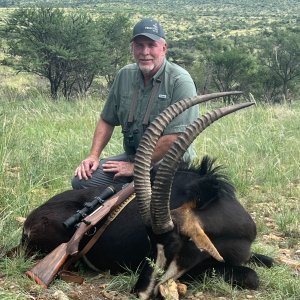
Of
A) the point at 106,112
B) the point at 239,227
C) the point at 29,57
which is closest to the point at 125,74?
the point at 106,112

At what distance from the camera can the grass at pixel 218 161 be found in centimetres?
401

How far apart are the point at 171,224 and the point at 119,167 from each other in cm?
190

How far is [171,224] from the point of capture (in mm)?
3535

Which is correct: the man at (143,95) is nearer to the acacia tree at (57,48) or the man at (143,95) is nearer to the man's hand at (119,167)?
the man's hand at (119,167)

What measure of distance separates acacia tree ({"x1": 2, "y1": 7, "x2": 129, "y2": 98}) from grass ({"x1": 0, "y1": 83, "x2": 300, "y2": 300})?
8622 mm

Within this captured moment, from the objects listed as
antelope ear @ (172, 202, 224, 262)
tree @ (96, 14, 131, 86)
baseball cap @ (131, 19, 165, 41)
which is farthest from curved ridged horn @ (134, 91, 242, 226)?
tree @ (96, 14, 131, 86)

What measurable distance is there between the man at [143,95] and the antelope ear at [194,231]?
1.32 meters

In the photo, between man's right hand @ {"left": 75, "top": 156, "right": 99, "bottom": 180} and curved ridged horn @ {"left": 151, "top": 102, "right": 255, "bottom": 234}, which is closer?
curved ridged horn @ {"left": 151, "top": 102, "right": 255, "bottom": 234}

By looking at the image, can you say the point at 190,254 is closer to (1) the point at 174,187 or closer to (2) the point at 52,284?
(1) the point at 174,187

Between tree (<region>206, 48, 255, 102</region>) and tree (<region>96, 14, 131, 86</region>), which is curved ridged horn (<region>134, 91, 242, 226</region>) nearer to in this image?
tree (<region>96, 14, 131, 86</region>)

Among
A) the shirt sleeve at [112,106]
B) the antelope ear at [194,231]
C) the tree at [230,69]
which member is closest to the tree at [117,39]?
the tree at [230,69]

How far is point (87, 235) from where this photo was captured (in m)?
4.36

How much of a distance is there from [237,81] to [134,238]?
24.7 m

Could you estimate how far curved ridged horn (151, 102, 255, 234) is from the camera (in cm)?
341
